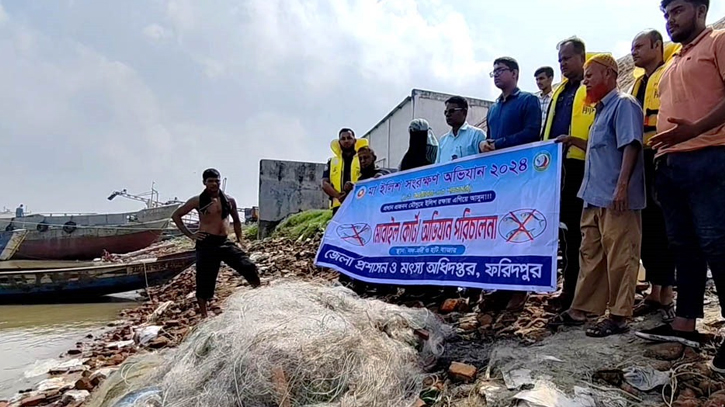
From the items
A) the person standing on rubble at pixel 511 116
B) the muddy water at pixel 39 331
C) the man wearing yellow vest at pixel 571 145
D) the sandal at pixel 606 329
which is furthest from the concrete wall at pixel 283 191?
the sandal at pixel 606 329

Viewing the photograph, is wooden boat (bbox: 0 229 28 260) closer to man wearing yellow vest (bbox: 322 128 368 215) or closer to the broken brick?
man wearing yellow vest (bbox: 322 128 368 215)

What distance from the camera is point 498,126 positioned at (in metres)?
4.20

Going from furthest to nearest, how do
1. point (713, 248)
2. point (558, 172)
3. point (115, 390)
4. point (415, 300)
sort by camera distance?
point (415, 300)
point (558, 172)
point (115, 390)
point (713, 248)

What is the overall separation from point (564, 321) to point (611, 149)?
119 cm

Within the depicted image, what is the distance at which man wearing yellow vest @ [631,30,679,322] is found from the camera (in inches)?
130

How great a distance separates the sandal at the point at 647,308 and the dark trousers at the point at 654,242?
0.46 ft

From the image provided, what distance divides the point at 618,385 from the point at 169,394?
2324 mm

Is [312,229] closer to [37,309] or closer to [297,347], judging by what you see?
[37,309]

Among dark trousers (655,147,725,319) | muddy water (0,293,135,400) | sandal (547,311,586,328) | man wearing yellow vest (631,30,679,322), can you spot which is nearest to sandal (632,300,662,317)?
man wearing yellow vest (631,30,679,322)

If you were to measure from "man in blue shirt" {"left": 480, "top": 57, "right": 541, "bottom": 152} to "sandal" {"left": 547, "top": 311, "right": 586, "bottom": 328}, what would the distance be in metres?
1.38

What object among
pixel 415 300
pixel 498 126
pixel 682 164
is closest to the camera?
pixel 682 164

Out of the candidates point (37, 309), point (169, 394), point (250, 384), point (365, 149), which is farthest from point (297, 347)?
point (37, 309)

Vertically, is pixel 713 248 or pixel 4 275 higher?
pixel 713 248

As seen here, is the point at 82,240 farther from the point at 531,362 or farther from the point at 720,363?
the point at 720,363
